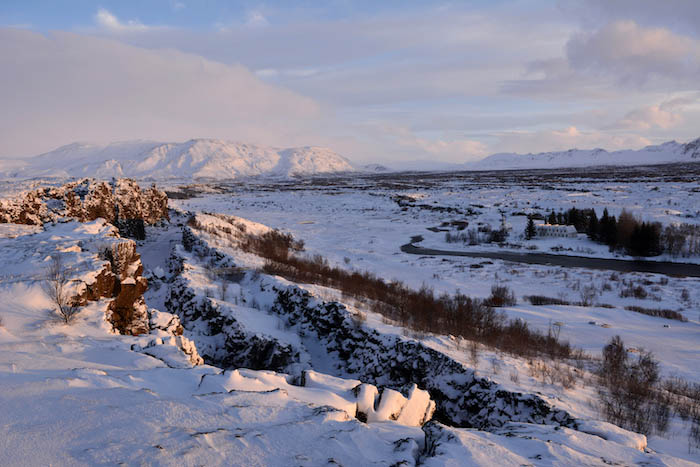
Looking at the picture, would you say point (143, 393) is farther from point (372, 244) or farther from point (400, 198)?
point (400, 198)

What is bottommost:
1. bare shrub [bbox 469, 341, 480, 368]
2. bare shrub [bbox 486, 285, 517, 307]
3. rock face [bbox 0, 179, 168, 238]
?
bare shrub [bbox 486, 285, 517, 307]

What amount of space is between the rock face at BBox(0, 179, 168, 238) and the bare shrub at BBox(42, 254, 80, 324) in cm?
2191

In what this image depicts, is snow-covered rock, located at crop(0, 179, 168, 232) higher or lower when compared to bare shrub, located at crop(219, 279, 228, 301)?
higher

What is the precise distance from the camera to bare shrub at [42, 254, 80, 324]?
10530 mm

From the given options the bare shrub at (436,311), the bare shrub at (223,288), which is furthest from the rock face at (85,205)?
the bare shrub at (223,288)

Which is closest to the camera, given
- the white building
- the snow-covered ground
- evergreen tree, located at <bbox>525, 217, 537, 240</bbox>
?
the snow-covered ground

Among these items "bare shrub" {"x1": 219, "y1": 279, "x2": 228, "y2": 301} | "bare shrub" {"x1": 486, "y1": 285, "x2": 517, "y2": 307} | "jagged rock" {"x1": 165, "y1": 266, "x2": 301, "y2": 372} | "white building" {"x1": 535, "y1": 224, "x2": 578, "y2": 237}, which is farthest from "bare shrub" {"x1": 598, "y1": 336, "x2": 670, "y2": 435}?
"white building" {"x1": 535, "y1": 224, "x2": 578, "y2": 237}

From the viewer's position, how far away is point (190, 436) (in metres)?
5.00

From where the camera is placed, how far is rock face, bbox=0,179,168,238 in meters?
28.5

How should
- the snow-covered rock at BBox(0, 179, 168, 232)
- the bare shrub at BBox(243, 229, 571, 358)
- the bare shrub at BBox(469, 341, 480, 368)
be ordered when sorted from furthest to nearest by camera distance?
1. the snow-covered rock at BBox(0, 179, 168, 232)
2. the bare shrub at BBox(243, 229, 571, 358)
3. the bare shrub at BBox(469, 341, 480, 368)

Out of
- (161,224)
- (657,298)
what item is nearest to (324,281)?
(657,298)

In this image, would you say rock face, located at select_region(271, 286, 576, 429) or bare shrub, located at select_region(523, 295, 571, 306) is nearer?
rock face, located at select_region(271, 286, 576, 429)

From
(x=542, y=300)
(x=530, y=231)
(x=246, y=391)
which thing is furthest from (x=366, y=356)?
(x=530, y=231)

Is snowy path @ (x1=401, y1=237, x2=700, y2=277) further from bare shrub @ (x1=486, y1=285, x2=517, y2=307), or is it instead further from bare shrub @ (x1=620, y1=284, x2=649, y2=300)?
bare shrub @ (x1=486, y1=285, x2=517, y2=307)
